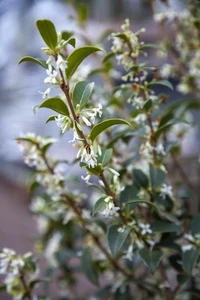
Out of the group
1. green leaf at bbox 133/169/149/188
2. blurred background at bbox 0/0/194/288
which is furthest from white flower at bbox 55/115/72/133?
blurred background at bbox 0/0/194/288

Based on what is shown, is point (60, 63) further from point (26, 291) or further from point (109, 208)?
point (26, 291)

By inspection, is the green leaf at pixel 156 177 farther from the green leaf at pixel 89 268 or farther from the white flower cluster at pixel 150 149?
the green leaf at pixel 89 268

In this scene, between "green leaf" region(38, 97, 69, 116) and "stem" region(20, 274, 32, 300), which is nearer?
"green leaf" region(38, 97, 69, 116)

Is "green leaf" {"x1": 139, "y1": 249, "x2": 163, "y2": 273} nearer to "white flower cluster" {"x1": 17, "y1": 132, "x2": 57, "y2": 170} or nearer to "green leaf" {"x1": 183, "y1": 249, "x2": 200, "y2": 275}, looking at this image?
"green leaf" {"x1": 183, "y1": 249, "x2": 200, "y2": 275}

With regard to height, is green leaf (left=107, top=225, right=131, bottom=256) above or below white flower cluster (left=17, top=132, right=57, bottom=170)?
below

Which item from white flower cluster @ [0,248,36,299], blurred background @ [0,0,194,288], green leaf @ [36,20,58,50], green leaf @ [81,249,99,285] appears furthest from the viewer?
blurred background @ [0,0,194,288]

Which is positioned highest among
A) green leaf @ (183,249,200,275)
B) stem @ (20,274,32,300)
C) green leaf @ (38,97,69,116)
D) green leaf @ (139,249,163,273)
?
green leaf @ (38,97,69,116)

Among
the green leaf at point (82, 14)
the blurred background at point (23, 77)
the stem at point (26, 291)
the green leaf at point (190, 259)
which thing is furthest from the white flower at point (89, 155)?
the blurred background at point (23, 77)
